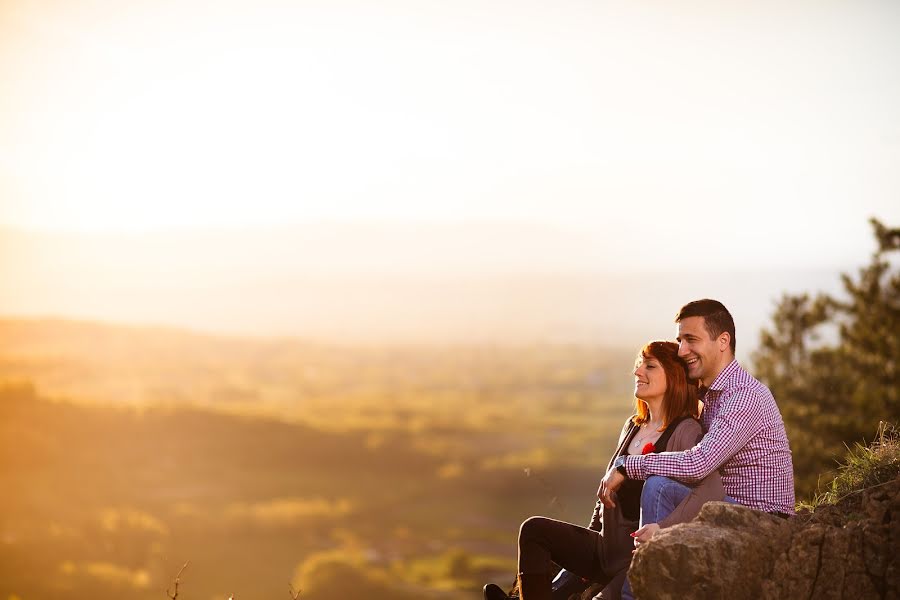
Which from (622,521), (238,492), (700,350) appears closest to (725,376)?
(700,350)

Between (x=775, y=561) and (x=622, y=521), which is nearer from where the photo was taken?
(x=775, y=561)

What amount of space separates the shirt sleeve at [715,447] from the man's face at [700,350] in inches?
13.5

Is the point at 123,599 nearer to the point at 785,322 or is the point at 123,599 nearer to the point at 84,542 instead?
the point at 84,542

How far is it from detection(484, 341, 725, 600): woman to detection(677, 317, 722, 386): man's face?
111mm

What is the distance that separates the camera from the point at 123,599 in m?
94.2

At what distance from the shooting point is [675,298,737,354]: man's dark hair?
20.4 feet

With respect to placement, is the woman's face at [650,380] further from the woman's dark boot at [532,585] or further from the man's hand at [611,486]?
the woman's dark boot at [532,585]

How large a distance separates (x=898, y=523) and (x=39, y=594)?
10949 centimetres

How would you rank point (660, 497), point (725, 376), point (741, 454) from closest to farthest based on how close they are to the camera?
1. point (660, 497)
2. point (741, 454)
3. point (725, 376)

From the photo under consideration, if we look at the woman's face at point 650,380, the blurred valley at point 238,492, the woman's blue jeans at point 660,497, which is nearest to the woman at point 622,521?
the woman's face at point 650,380

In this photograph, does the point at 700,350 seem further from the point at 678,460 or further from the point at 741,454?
the point at 678,460

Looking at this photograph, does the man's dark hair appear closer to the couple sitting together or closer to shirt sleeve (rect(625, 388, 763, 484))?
the couple sitting together

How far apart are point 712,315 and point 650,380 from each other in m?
0.66

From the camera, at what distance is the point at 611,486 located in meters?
6.05
